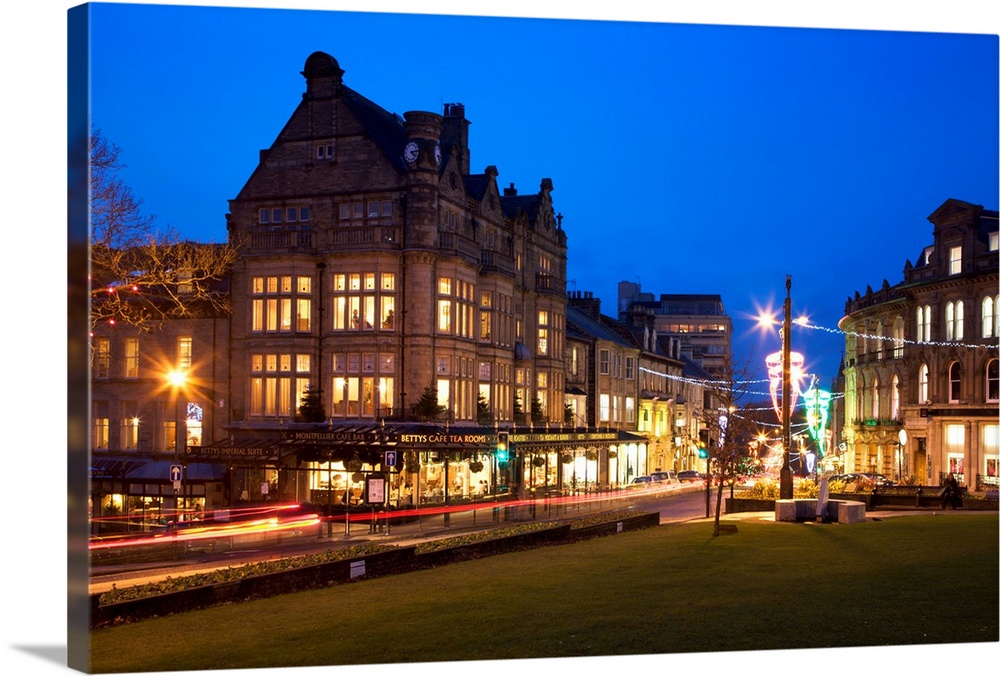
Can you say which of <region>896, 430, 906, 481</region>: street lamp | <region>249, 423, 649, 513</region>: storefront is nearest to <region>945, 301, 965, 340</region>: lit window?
<region>896, 430, 906, 481</region>: street lamp

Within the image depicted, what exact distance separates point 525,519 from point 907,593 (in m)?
22.1

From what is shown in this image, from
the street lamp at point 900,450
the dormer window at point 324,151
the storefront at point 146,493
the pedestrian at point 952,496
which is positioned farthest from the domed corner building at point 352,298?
the street lamp at point 900,450

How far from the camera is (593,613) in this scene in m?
20.2

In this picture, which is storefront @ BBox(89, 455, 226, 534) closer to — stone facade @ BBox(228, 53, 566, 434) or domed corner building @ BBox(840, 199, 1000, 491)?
stone facade @ BBox(228, 53, 566, 434)

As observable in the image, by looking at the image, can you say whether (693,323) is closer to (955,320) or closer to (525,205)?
(955,320)

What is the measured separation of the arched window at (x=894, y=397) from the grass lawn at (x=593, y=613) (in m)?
54.9

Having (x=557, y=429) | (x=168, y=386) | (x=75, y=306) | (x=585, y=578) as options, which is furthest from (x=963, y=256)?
(x=75, y=306)

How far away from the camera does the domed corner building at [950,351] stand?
199 feet

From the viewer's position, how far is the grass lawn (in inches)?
701

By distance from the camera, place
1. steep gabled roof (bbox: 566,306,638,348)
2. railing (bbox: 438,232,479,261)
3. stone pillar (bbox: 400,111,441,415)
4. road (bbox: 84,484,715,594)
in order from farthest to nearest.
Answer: steep gabled roof (bbox: 566,306,638,348) < railing (bbox: 438,232,479,261) < stone pillar (bbox: 400,111,441,415) < road (bbox: 84,484,715,594)

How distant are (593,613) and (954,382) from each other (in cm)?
5132

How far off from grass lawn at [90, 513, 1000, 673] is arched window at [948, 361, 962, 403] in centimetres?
4037

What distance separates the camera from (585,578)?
23.8 m

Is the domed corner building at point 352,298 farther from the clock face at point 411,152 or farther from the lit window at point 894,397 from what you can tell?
the lit window at point 894,397
